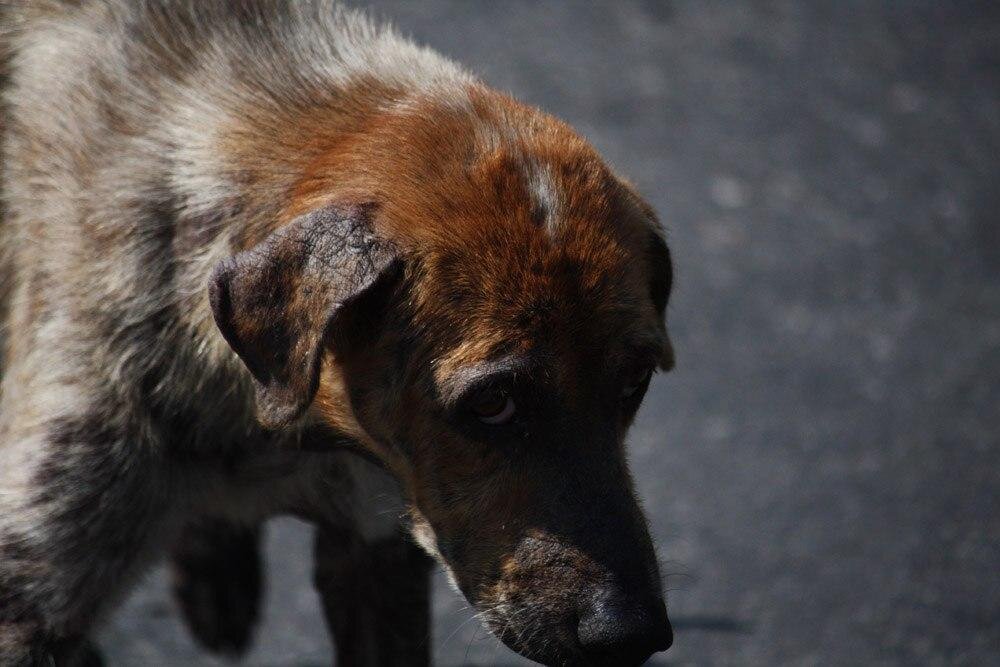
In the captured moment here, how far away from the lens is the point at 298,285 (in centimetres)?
297

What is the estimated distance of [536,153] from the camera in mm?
3150

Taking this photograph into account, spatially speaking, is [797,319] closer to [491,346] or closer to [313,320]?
[491,346]

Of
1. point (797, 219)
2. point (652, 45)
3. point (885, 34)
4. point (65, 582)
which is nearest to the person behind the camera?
point (65, 582)

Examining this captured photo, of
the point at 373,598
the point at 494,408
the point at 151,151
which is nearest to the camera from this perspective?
the point at 494,408

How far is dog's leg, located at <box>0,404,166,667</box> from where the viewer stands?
3287mm

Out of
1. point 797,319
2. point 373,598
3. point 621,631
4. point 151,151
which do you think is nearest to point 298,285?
point 151,151

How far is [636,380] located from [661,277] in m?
0.35

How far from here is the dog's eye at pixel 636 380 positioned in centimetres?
318

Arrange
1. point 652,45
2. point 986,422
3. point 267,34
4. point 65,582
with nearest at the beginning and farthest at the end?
point 65,582 < point 267,34 < point 986,422 < point 652,45

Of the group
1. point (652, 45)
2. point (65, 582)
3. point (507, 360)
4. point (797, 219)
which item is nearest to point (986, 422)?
point (797, 219)

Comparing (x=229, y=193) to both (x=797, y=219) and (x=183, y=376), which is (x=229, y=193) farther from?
(x=797, y=219)

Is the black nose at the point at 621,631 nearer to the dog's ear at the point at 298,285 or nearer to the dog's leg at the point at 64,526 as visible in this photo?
the dog's ear at the point at 298,285

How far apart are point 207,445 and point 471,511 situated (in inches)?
29.5

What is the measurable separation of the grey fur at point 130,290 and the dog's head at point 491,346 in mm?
328
